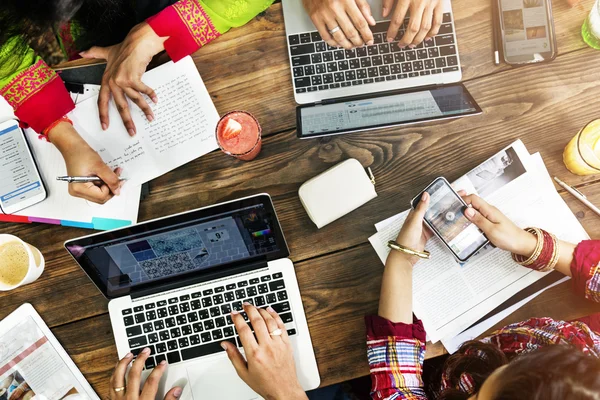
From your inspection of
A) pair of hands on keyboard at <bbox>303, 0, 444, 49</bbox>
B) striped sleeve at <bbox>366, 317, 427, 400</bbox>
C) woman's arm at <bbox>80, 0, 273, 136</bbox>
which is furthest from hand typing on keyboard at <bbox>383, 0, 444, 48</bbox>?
striped sleeve at <bbox>366, 317, 427, 400</bbox>

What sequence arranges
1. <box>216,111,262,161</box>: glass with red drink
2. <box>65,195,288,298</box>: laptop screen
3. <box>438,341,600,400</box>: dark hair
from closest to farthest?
<box>438,341,600,400</box>: dark hair, <box>65,195,288,298</box>: laptop screen, <box>216,111,262,161</box>: glass with red drink

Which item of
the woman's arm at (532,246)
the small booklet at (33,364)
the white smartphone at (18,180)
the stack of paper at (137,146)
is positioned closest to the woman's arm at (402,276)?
the woman's arm at (532,246)

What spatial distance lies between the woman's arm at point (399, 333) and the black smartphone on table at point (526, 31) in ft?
1.34

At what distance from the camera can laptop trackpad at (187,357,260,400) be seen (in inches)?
38.7

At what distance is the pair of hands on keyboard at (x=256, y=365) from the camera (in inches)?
36.8

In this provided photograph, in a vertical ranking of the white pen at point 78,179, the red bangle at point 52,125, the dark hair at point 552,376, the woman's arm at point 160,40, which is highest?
the woman's arm at point 160,40

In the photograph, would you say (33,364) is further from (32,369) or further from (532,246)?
(532,246)

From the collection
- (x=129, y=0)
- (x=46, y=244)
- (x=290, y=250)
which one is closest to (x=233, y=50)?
(x=129, y=0)

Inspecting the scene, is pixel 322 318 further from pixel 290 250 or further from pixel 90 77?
pixel 90 77

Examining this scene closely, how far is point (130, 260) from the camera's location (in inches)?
37.0

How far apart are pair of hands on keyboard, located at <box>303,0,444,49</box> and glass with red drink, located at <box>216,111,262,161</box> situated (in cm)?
26

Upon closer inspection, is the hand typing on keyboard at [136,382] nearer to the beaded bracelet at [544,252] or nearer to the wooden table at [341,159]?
the wooden table at [341,159]

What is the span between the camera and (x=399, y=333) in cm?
94

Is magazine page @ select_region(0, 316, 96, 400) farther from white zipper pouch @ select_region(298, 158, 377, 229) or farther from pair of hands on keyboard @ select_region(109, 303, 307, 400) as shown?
white zipper pouch @ select_region(298, 158, 377, 229)
